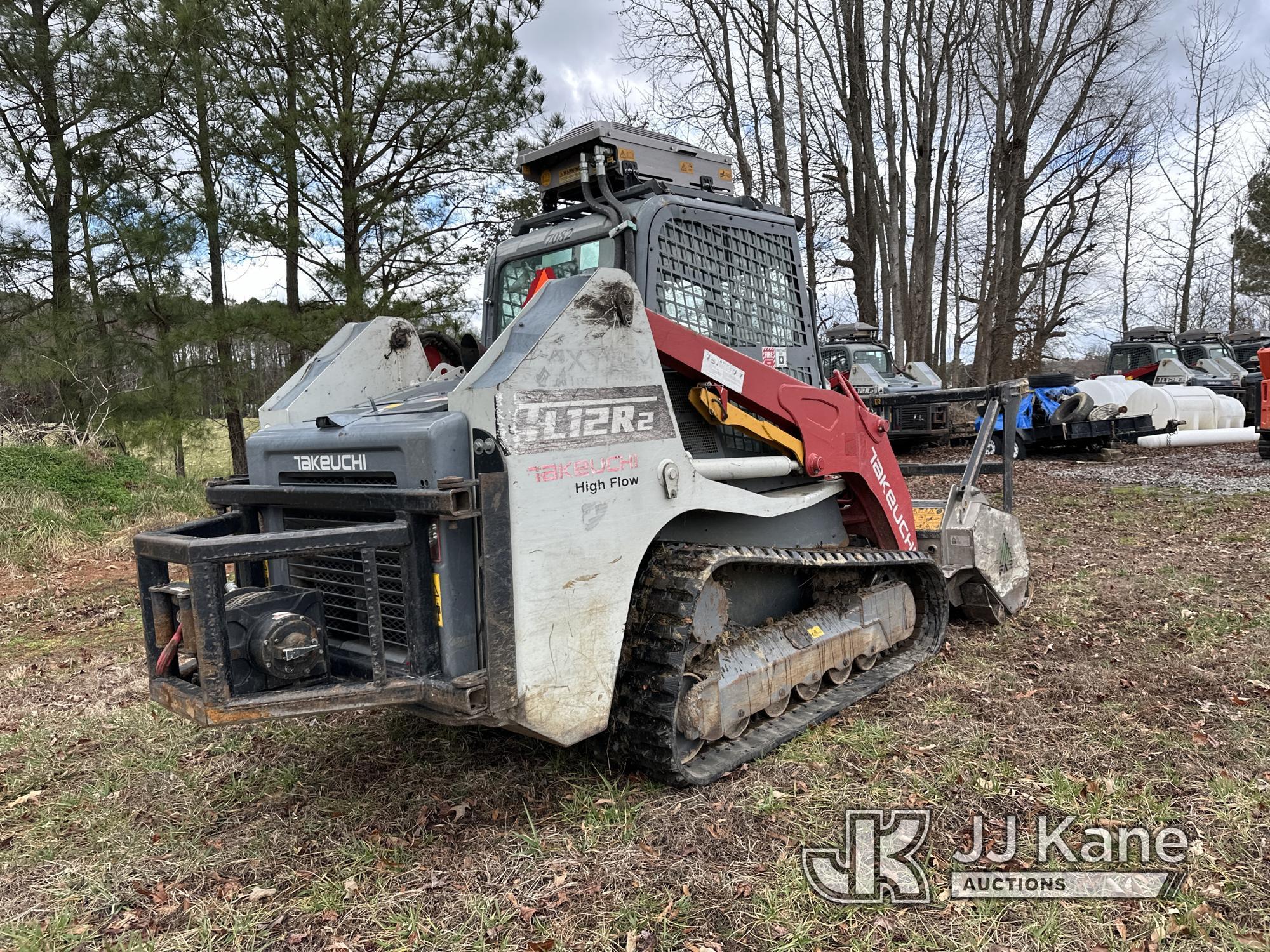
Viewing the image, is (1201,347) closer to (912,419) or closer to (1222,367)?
(1222,367)

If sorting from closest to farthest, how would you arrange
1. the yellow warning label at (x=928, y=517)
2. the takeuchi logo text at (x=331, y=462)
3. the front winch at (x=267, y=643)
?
the front winch at (x=267, y=643)
the takeuchi logo text at (x=331, y=462)
the yellow warning label at (x=928, y=517)

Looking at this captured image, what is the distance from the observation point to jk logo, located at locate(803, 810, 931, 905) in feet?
9.88

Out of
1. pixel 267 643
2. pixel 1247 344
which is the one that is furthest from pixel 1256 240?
pixel 267 643

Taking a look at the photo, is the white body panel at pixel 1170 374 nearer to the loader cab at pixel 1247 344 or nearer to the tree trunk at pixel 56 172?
the loader cab at pixel 1247 344

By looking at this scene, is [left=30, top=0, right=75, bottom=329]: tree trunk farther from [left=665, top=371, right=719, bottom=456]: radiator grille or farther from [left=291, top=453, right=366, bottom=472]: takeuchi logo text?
[left=665, top=371, right=719, bottom=456]: radiator grille

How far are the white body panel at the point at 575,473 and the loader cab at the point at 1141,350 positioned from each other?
22.1 meters

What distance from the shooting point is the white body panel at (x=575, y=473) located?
122 inches

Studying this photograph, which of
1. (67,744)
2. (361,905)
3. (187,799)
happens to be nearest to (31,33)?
(67,744)

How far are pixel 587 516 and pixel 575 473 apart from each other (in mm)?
165

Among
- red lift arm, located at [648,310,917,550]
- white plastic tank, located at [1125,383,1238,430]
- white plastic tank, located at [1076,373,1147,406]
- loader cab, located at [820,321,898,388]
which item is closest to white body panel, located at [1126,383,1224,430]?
white plastic tank, located at [1125,383,1238,430]

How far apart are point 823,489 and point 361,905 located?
282cm

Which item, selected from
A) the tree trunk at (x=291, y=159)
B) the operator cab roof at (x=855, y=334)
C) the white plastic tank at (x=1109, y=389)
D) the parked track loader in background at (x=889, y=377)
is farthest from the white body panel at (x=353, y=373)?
the operator cab roof at (x=855, y=334)

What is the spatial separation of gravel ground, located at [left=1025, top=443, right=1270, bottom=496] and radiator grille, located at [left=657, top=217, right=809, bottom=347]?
355 inches

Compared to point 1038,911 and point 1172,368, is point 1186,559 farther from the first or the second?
point 1172,368
